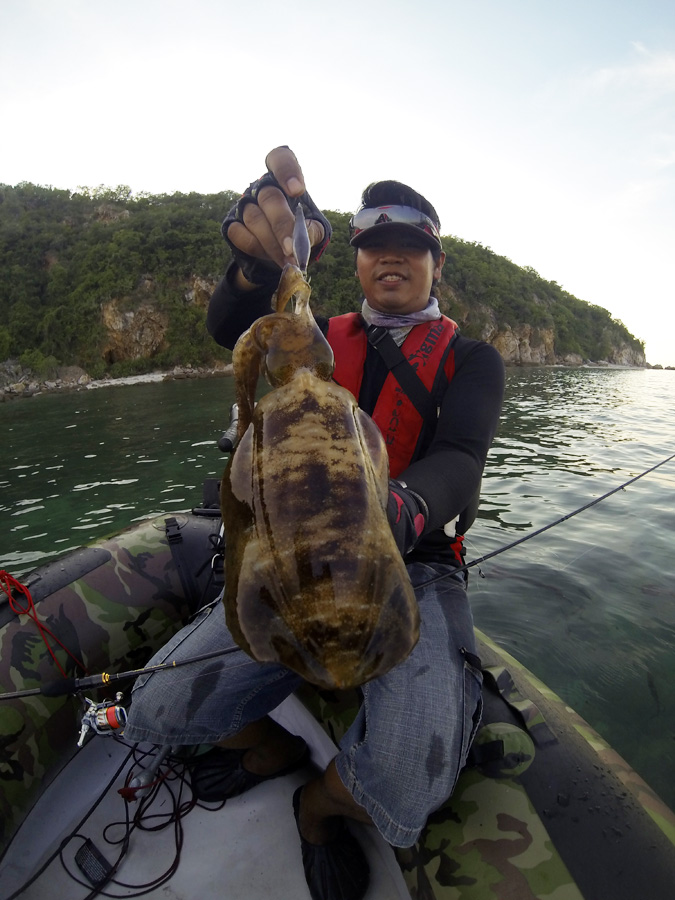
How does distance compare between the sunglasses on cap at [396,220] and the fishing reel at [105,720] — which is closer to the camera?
the fishing reel at [105,720]

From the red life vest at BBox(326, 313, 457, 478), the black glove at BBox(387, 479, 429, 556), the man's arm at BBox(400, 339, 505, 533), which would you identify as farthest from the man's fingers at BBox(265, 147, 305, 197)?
the black glove at BBox(387, 479, 429, 556)

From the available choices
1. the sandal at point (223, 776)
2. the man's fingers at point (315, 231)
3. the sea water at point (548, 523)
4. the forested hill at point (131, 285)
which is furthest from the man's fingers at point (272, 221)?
the forested hill at point (131, 285)

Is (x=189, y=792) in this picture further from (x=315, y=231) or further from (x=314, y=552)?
(x=315, y=231)

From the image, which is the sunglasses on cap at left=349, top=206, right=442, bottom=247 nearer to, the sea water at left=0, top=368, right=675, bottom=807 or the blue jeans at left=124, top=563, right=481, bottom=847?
the blue jeans at left=124, top=563, right=481, bottom=847

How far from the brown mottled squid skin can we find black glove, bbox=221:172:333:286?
143cm

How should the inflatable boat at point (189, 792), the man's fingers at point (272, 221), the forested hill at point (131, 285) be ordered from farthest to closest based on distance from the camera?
the forested hill at point (131, 285) → the man's fingers at point (272, 221) → the inflatable boat at point (189, 792)

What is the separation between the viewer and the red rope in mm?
2793

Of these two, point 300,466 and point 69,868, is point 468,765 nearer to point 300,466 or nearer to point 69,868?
point 300,466

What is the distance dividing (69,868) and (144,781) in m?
0.47

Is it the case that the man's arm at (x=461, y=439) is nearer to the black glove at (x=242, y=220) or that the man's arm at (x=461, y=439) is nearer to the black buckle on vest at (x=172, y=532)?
the black glove at (x=242, y=220)

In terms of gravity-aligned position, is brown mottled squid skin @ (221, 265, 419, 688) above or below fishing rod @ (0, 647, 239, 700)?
above

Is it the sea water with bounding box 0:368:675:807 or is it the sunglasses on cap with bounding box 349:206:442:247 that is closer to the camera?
the sunglasses on cap with bounding box 349:206:442:247

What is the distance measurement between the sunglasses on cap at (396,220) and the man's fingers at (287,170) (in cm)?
82

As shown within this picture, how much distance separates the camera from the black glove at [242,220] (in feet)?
7.72
